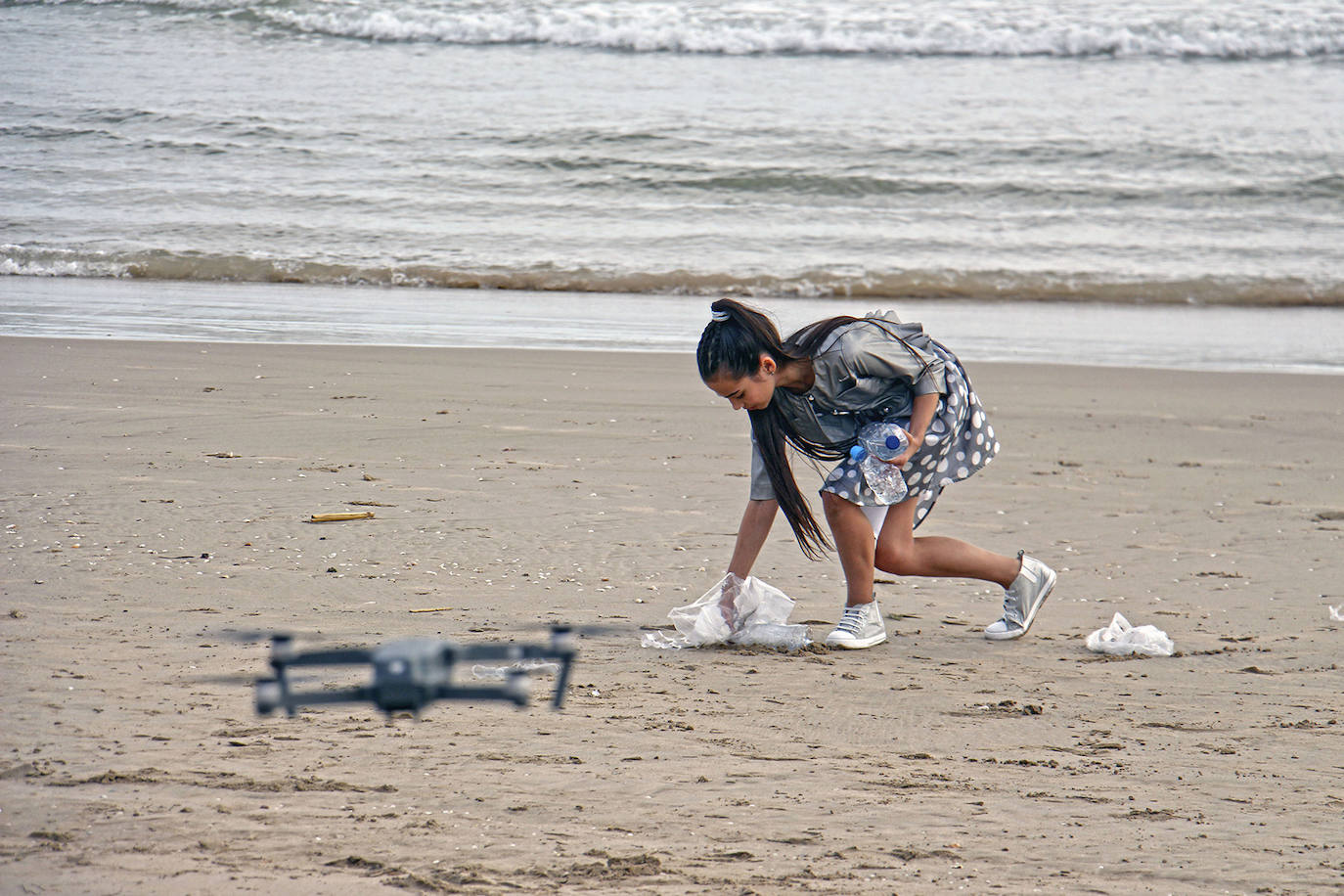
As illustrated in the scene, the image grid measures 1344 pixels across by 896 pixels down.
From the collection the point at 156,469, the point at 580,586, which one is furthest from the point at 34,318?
the point at 580,586

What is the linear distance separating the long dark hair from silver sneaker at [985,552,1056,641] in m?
0.59

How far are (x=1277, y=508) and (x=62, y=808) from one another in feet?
16.5

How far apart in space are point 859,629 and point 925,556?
Answer: 1.27 feet

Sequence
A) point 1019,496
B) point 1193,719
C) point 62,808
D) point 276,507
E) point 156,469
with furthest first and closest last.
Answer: point 1019,496 < point 156,469 < point 276,507 < point 1193,719 < point 62,808

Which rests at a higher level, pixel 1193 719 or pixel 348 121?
pixel 348 121

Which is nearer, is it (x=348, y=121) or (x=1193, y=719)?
(x=1193, y=719)

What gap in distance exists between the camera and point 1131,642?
3986 mm

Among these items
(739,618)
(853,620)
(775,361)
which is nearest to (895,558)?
(853,620)

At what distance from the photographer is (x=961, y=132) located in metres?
19.3

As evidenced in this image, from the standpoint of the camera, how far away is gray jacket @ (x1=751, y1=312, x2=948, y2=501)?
380 cm

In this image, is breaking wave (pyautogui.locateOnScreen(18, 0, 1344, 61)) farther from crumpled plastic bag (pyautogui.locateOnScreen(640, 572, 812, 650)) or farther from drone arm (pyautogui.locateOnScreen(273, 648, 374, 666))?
drone arm (pyautogui.locateOnScreen(273, 648, 374, 666))

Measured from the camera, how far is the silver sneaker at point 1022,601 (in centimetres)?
413

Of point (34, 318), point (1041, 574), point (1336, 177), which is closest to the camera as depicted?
point (1041, 574)

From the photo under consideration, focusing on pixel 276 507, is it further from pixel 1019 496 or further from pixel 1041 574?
pixel 1019 496
